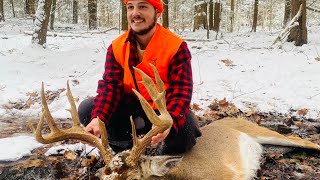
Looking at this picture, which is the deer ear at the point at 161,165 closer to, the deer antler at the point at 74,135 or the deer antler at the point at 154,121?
the deer antler at the point at 154,121

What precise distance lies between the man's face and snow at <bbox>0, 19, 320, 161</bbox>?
187 centimetres

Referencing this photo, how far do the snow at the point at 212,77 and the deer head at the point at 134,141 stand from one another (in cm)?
133

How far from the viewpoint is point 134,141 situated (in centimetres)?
278

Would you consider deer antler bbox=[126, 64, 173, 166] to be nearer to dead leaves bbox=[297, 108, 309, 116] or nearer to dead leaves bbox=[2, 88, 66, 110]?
dead leaves bbox=[297, 108, 309, 116]

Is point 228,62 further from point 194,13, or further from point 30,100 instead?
point 194,13

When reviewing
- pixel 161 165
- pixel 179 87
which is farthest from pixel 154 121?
pixel 179 87

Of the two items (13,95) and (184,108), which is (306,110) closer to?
(184,108)

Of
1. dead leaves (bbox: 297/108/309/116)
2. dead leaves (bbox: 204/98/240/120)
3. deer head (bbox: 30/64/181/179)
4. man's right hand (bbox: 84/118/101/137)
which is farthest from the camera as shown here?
dead leaves (bbox: 204/98/240/120)

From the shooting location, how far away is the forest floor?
3596mm

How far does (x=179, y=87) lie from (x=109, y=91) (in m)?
0.73

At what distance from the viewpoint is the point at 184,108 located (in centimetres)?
331

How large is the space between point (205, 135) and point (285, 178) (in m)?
0.91

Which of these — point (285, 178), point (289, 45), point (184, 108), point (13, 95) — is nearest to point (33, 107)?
point (13, 95)

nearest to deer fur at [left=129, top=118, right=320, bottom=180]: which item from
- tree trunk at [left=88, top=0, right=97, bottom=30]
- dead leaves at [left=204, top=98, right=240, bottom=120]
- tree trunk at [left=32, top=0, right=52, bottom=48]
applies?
dead leaves at [left=204, top=98, right=240, bottom=120]
